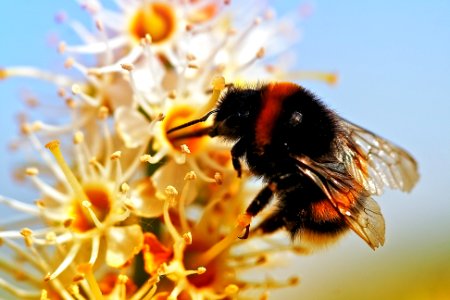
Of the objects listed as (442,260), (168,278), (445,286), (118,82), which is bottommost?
(168,278)

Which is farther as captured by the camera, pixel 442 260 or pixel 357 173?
pixel 442 260

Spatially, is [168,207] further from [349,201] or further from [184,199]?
[349,201]

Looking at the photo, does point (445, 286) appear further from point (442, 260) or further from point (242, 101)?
point (242, 101)

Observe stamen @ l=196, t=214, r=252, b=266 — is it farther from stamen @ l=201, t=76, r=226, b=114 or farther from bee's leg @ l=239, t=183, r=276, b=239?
stamen @ l=201, t=76, r=226, b=114

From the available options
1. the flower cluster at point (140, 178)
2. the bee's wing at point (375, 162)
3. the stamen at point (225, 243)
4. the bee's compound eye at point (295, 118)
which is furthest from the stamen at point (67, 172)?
the bee's wing at point (375, 162)

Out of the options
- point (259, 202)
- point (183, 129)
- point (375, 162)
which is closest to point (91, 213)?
point (183, 129)

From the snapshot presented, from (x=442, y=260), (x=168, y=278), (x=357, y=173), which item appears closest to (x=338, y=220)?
(x=357, y=173)
